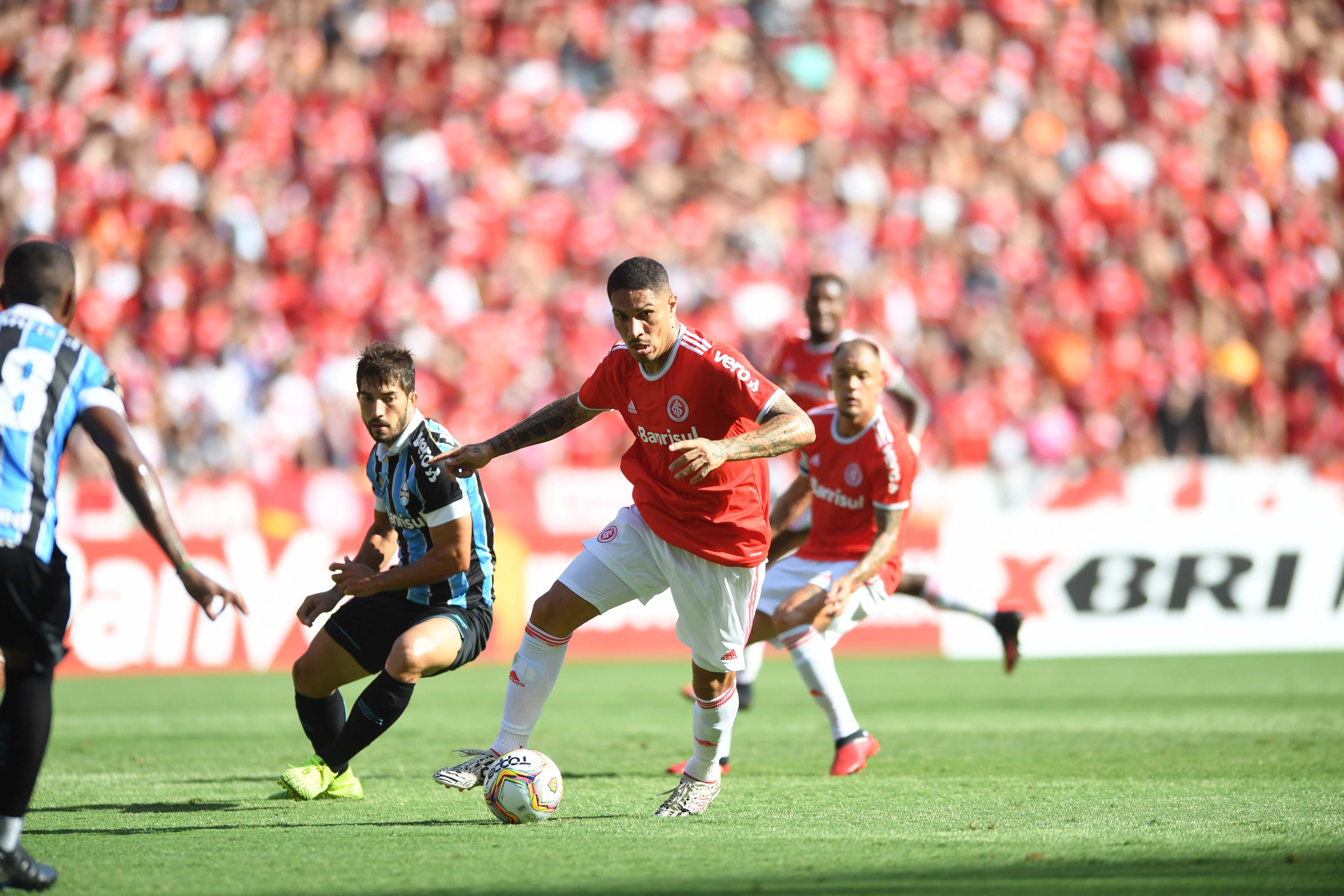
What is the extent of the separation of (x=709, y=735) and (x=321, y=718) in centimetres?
194

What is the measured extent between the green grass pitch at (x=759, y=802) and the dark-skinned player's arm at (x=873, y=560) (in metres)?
0.95

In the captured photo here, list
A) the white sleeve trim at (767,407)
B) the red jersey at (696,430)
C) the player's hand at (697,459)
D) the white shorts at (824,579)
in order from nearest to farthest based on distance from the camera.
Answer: the player's hand at (697,459)
the white sleeve trim at (767,407)
the red jersey at (696,430)
the white shorts at (824,579)

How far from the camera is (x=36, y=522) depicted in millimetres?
4973

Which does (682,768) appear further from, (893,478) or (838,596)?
(893,478)

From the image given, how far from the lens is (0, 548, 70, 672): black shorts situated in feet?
16.0

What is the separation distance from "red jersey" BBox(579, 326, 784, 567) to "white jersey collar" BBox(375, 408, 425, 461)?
2.80ft

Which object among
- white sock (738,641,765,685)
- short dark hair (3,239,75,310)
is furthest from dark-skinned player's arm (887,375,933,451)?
short dark hair (3,239,75,310)

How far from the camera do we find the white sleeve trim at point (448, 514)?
6.74 meters

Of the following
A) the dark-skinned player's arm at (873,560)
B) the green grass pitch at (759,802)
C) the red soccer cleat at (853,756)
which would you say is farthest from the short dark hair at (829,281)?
the red soccer cleat at (853,756)

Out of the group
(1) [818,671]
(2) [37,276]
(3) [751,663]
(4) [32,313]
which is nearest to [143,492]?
(4) [32,313]

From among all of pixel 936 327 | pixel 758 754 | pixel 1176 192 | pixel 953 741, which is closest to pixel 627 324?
pixel 758 754

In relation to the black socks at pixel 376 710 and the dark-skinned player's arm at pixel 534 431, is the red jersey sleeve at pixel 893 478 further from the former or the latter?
the black socks at pixel 376 710

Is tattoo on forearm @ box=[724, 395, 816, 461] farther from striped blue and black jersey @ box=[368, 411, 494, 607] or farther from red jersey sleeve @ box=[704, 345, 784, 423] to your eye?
striped blue and black jersey @ box=[368, 411, 494, 607]

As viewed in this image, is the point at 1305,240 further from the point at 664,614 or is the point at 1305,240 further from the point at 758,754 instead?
the point at 758,754
